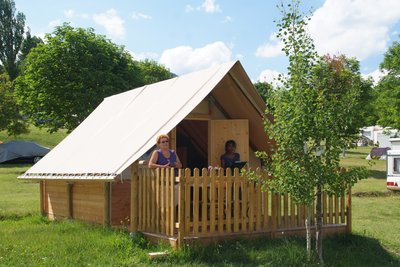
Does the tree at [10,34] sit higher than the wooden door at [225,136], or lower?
higher

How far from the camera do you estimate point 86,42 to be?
2764 cm

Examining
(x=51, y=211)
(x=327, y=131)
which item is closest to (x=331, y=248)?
(x=327, y=131)

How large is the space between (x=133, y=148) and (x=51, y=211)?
14.7 feet

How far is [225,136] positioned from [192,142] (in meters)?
1.85

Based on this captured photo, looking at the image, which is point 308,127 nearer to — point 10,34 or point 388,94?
point 388,94

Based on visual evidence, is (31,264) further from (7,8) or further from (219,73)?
(7,8)

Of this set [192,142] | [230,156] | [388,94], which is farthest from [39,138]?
[230,156]

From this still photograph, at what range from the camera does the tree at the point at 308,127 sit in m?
6.74

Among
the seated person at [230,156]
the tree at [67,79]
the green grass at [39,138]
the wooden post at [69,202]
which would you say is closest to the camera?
the seated person at [230,156]

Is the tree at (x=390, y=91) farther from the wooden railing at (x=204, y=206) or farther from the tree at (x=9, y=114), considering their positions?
the tree at (x=9, y=114)

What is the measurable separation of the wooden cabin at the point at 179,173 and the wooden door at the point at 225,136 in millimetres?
20

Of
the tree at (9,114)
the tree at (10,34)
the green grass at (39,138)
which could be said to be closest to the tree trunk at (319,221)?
the tree at (9,114)

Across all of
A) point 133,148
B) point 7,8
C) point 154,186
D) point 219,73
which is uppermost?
point 7,8

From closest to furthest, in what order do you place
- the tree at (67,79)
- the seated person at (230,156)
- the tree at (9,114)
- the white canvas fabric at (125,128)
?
the white canvas fabric at (125,128)
the seated person at (230,156)
the tree at (67,79)
the tree at (9,114)
